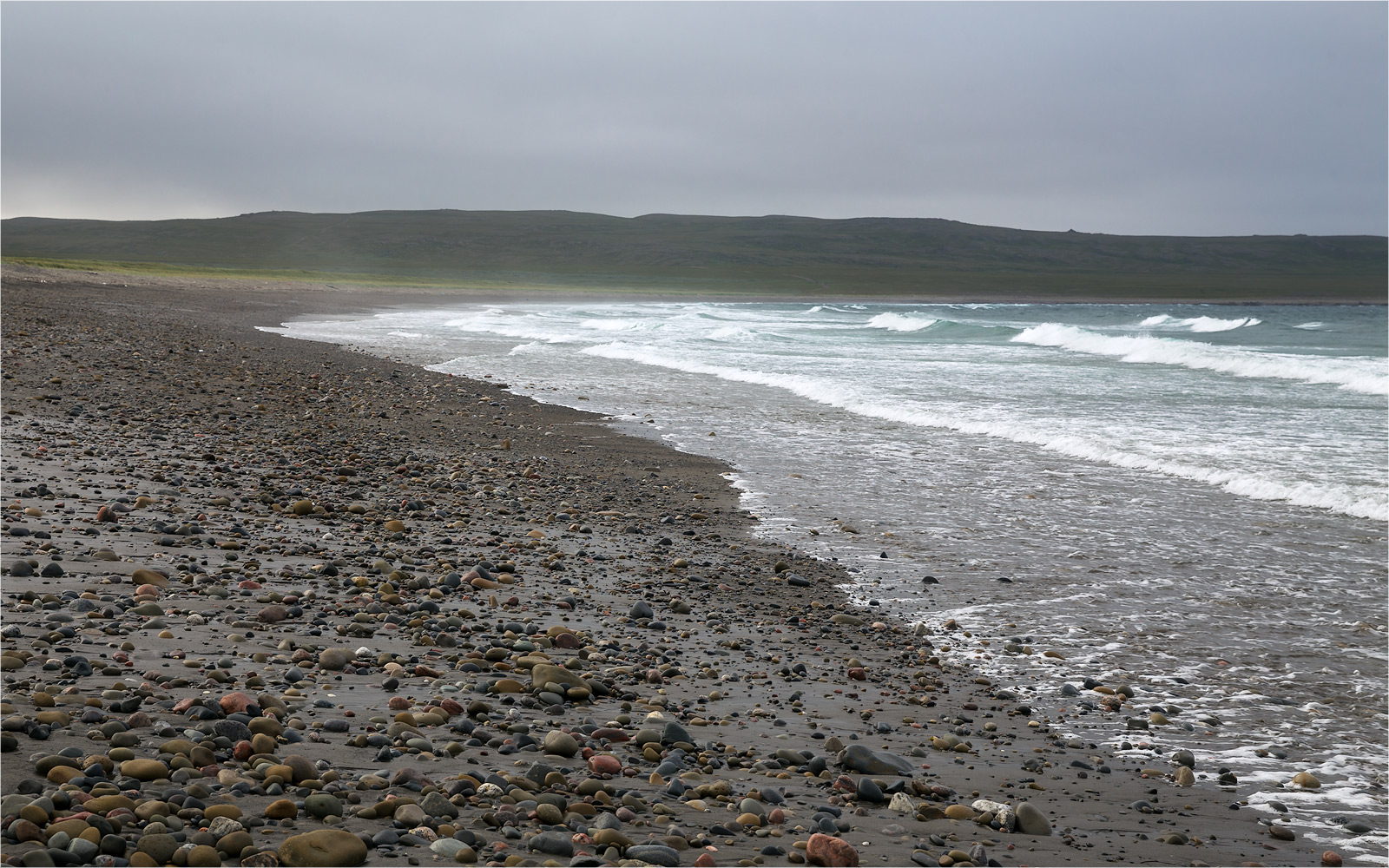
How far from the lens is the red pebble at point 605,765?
11.8 ft

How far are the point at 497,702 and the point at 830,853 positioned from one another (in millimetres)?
1617

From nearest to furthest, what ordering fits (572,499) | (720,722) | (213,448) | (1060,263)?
(720,722), (572,499), (213,448), (1060,263)

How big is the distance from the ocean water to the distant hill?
90.0 m

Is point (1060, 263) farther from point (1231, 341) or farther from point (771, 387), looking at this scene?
point (771, 387)

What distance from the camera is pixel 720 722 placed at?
13.8 feet

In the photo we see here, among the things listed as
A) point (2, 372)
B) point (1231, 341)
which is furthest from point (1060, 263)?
point (2, 372)

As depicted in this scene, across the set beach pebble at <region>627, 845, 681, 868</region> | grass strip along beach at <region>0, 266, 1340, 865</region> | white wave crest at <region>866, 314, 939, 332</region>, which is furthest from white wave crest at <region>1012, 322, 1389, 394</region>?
beach pebble at <region>627, 845, 681, 868</region>

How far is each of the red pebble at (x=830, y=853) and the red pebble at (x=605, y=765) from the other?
79 centimetres

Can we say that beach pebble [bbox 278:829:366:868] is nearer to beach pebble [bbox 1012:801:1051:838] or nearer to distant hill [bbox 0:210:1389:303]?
beach pebble [bbox 1012:801:1051:838]

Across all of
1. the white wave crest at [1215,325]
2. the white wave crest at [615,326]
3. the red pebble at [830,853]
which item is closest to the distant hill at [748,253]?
the white wave crest at [1215,325]

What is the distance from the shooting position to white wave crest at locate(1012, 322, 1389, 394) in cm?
2184

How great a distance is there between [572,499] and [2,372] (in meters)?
7.94

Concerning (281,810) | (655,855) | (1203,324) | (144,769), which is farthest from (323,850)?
(1203,324)

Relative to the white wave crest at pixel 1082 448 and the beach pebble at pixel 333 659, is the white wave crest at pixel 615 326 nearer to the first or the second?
the white wave crest at pixel 1082 448
